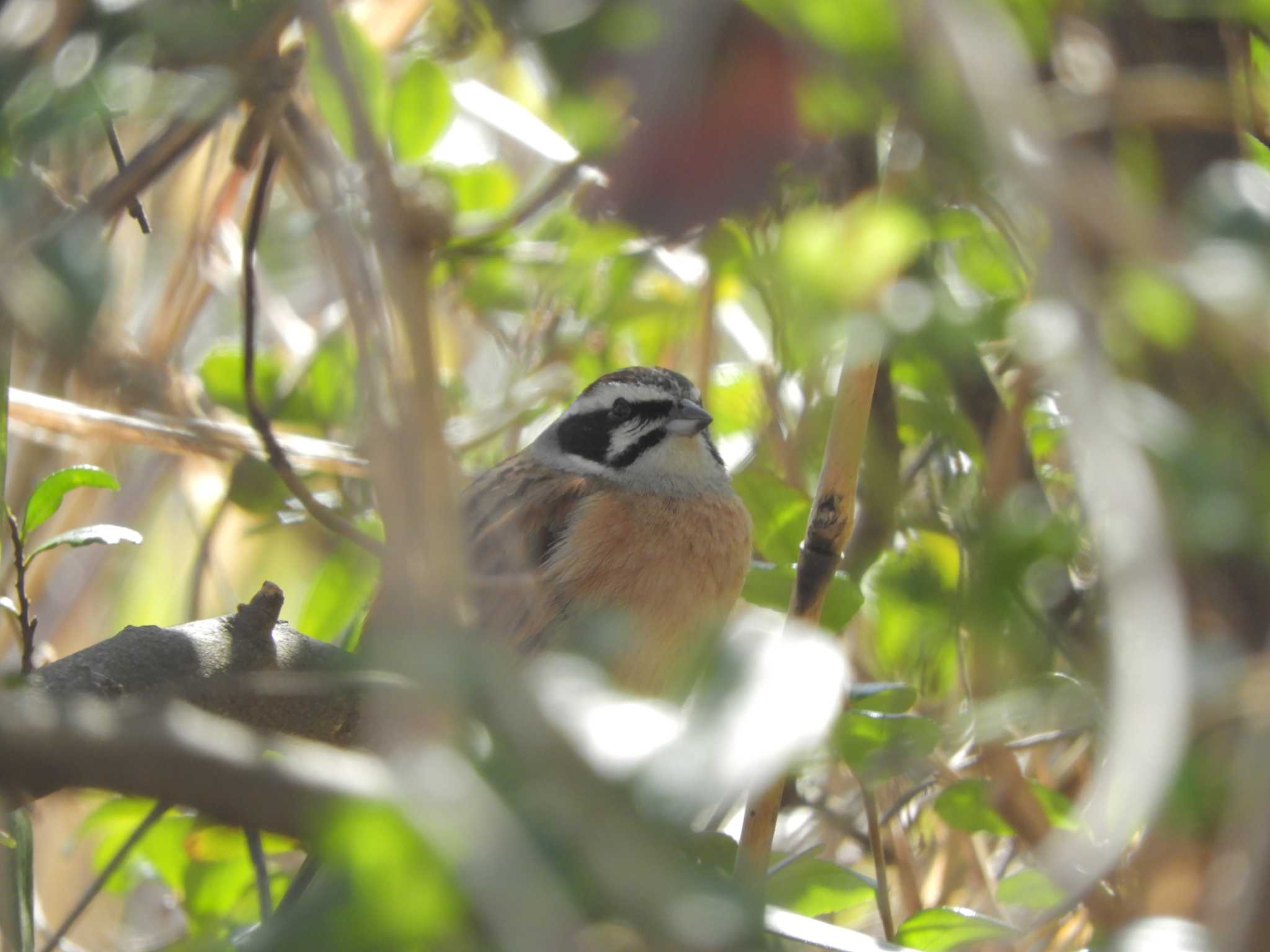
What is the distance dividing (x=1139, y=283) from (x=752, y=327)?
2.58 m

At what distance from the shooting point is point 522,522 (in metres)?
3.39

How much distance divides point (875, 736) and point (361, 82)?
1.33 m

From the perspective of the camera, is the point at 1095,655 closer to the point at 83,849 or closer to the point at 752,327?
the point at 752,327

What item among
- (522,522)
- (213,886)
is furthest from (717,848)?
(522,522)

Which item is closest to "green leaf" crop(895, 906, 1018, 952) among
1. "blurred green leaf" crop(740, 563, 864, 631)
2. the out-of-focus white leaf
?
"blurred green leaf" crop(740, 563, 864, 631)

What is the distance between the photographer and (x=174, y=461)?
4.00 metres

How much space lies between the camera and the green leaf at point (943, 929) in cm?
193

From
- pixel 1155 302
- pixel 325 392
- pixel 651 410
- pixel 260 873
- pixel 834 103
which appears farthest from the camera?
pixel 651 410

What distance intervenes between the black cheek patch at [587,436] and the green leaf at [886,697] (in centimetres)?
161

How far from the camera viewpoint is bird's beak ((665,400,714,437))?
11.1 feet

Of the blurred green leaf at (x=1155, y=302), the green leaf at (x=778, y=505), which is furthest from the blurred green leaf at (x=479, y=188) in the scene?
the blurred green leaf at (x=1155, y=302)

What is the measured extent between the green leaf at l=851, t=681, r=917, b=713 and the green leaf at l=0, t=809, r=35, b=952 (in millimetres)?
1281

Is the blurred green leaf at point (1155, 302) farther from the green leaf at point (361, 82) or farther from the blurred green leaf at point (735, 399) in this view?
the blurred green leaf at point (735, 399)

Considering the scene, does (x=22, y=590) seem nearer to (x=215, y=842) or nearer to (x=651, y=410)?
(x=215, y=842)
